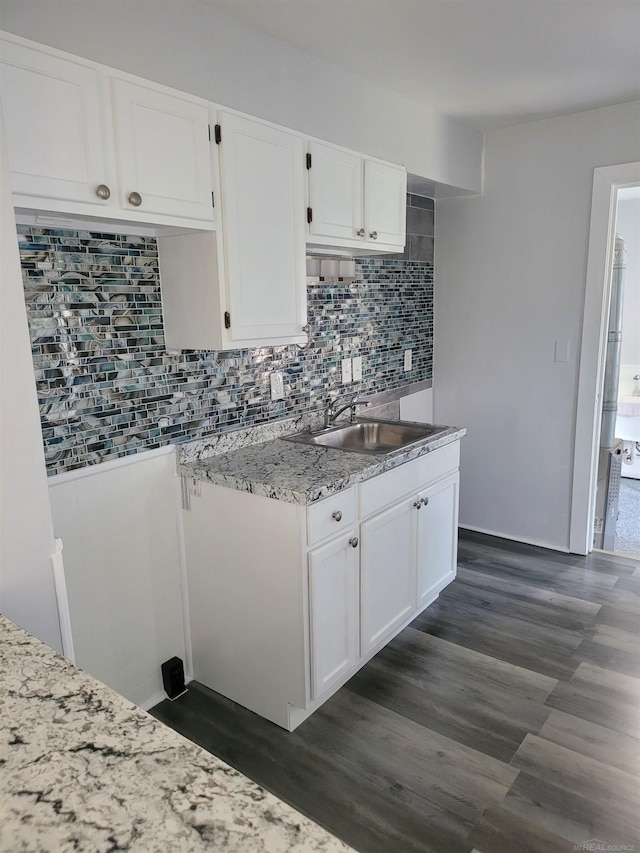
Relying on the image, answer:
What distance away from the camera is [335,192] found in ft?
7.64

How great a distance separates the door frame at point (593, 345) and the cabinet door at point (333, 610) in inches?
71.6

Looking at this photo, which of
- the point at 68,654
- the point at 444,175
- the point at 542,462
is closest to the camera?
the point at 68,654

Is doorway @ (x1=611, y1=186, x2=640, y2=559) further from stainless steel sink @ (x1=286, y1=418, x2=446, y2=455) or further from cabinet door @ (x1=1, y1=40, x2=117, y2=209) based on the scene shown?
cabinet door @ (x1=1, y1=40, x2=117, y2=209)

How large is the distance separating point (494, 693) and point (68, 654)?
166 cm

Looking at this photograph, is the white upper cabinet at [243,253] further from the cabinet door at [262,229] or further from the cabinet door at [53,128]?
the cabinet door at [53,128]

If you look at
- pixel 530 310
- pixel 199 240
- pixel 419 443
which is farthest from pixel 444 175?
pixel 199 240

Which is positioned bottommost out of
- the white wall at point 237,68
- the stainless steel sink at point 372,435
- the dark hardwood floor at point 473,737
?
the dark hardwood floor at point 473,737

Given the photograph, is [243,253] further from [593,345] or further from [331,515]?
[593,345]

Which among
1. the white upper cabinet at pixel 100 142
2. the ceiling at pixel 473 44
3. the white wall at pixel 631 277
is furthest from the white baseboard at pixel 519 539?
the white upper cabinet at pixel 100 142

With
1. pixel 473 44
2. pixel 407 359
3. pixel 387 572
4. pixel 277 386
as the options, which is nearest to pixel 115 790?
pixel 387 572

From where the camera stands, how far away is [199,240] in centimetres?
195

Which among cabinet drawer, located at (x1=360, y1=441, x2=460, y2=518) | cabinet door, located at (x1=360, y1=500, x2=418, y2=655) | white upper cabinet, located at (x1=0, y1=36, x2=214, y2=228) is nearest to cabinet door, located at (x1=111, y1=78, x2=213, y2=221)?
white upper cabinet, located at (x1=0, y1=36, x2=214, y2=228)

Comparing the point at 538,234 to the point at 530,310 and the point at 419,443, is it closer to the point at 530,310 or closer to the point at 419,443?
the point at 530,310

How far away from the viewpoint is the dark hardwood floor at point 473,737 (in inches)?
67.6
